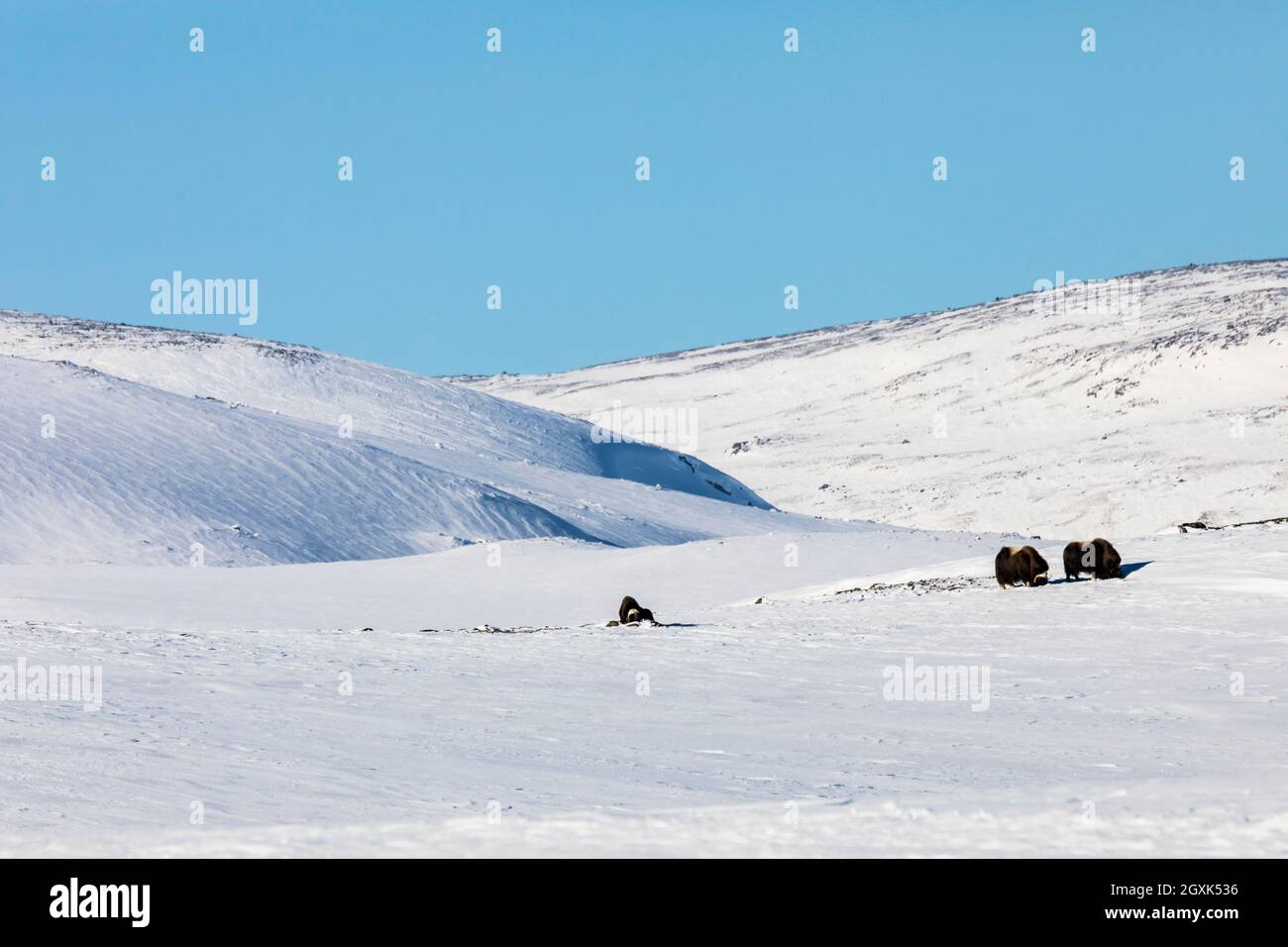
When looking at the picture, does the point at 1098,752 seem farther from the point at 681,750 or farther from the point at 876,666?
the point at 876,666

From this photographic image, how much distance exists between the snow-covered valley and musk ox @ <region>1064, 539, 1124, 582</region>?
588mm

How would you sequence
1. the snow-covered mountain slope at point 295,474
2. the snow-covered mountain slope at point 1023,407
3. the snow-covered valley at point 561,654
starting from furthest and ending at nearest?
1. the snow-covered mountain slope at point 1023,407
2. the snow-covered mountain slope at point 295,474
3. the snow-covered valley at point 561,654

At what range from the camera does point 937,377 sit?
112m

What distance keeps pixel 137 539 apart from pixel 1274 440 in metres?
50.3

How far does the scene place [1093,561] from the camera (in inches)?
907

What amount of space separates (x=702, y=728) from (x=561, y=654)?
18.1ft

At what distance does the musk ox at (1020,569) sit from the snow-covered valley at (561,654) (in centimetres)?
62

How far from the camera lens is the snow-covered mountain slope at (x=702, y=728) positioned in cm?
871
